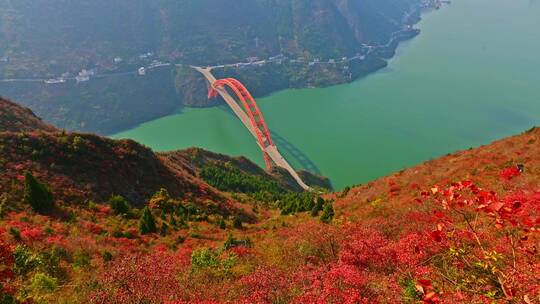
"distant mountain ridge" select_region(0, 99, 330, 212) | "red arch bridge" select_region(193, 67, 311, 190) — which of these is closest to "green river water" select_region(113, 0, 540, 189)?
"red arch bridge" select_region(193, 67, 311, 190)

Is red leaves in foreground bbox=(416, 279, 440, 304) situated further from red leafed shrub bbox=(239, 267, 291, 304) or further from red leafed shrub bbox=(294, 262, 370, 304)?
red leafed shrub bbox=(239, 267, 291, 304)

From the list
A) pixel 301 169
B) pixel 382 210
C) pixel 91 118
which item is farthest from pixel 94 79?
pixel 382 210

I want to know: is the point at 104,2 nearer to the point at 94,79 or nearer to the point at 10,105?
the point at 94,79

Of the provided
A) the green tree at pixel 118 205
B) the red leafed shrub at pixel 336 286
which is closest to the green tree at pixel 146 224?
the green tree at pixel 118 205

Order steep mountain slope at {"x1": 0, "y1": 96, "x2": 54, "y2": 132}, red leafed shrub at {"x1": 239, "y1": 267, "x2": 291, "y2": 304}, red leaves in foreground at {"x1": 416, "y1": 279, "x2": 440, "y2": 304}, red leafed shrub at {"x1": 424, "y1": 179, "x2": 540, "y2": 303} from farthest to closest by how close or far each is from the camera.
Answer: steep mountain slope at {"x1": 0, "y1": 96, "x2": 54, "y2": 132} < red leafed shrub at {"x1": 239, "y1": 267, "x2": 291, "y2": 304} < red leafed shrub at {"x1": 424, "y1": 179, "x2": 540, "y2": 303} < red leaves in foreground at {"x1": 416, "y1": 279, "x2": 440, "y2": 304}

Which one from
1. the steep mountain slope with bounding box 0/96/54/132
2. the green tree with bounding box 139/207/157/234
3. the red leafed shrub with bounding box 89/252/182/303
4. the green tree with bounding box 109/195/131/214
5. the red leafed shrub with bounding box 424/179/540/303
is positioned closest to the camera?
the red leafed shrub with bounding box 424/179/540/303

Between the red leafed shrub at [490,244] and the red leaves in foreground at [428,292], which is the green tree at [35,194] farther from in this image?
the red leaves in foreground at [428,292]

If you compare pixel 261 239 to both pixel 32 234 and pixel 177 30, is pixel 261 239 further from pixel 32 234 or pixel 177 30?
pixel 177 30
